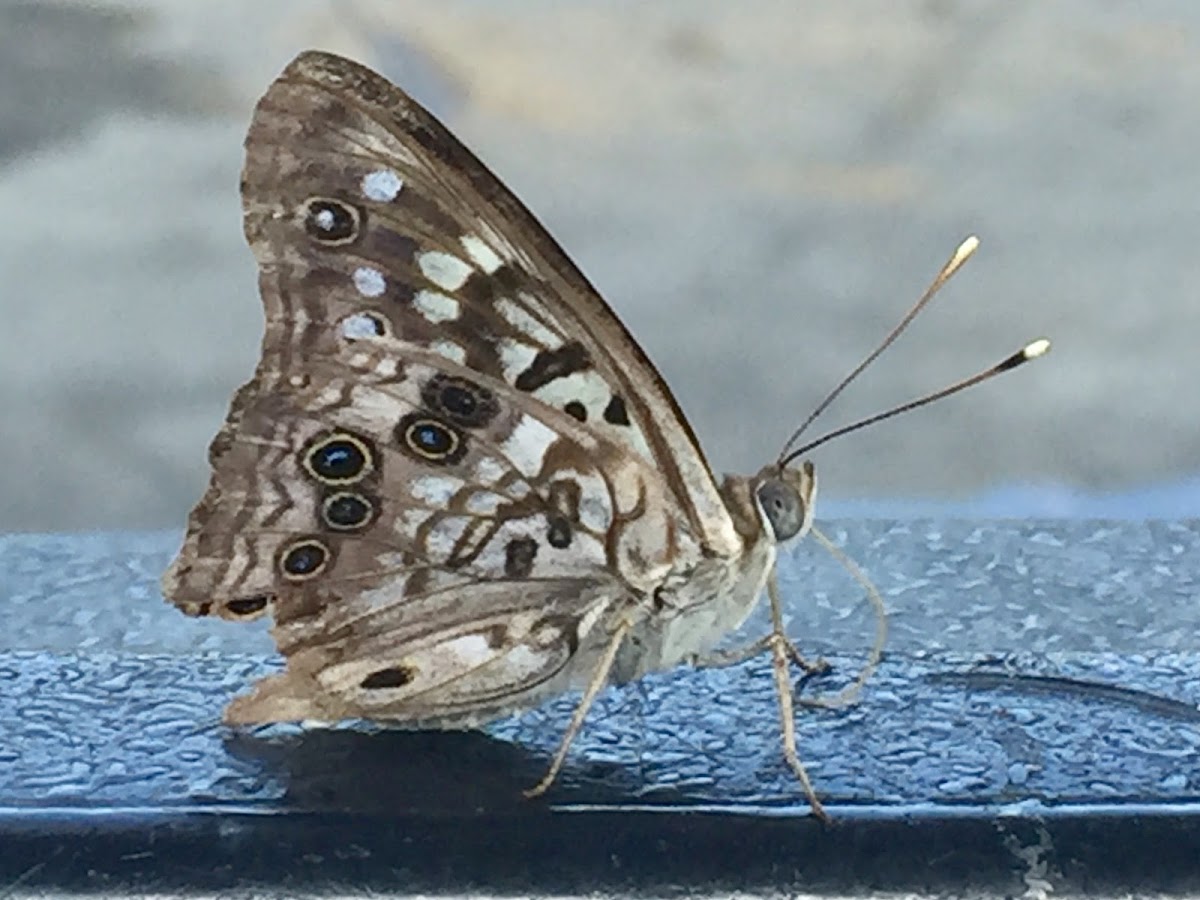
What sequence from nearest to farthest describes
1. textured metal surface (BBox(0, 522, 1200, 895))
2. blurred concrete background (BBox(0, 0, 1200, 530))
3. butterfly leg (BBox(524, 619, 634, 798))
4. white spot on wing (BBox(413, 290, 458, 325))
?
1. textured metal surface (BBox(0, 522, 1200, 895))
2. butterfly leg (BBox(524, 619, 634, 798))
3. white spot on wing (BBox(413, 290, 458, 325))
4. blurred concrete background (BBox(0, 0, 1200, 530))

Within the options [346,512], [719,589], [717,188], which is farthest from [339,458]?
[717,188]

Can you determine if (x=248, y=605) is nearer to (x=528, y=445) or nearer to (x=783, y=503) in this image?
(x=528, y=445)

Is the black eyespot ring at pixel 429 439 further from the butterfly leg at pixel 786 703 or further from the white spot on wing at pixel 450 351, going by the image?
the butterfly leg at pixel 786 703

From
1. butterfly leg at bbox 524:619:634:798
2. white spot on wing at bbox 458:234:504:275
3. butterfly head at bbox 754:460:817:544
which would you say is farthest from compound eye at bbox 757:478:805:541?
white spot on wing at bbox 458:234:504:275

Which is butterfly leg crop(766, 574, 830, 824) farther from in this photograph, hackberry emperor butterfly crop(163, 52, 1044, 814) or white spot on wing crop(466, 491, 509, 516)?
white spot on wing crop(466, 491, 509, 516)

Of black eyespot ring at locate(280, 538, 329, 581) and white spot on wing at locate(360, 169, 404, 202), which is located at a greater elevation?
white spot on wing at locate(360, 169, 404, 202)

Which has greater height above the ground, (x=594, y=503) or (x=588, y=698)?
(x=594, y=503)

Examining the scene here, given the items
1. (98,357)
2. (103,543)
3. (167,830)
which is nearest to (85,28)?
(98,357)
